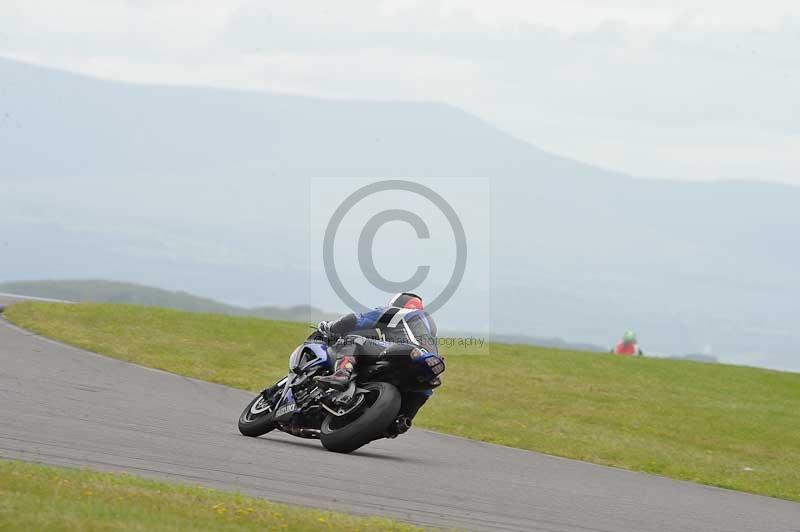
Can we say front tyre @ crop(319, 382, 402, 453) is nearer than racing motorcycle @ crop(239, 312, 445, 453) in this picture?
Yes

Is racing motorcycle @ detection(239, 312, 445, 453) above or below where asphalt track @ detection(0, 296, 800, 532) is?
above

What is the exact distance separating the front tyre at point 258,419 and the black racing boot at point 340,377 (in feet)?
3.13

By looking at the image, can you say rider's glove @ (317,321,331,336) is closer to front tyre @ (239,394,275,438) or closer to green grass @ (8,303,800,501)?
front tyre @ (239,394,275,438)

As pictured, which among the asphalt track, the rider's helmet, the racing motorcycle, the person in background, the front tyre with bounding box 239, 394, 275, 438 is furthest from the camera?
the person in background

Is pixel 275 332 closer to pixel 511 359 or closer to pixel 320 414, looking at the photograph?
pixel 511 359

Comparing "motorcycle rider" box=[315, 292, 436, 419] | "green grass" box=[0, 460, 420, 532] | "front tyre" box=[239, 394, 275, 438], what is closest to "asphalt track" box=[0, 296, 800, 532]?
"front tyre" box=[239, 394, 275, 438]

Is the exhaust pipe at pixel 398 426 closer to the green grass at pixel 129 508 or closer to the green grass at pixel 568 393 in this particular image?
the green grass at pixel 129 508

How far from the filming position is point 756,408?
2456 centimetres

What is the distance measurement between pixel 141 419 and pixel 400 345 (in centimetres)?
302

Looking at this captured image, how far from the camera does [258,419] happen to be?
14.3 m

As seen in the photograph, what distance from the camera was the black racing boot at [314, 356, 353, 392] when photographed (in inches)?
528

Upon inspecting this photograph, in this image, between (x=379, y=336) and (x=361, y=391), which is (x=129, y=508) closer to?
(x=361, y=391)

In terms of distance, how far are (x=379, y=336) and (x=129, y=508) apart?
227 inches

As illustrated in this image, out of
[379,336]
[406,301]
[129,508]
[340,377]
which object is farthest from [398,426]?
[129,508]
